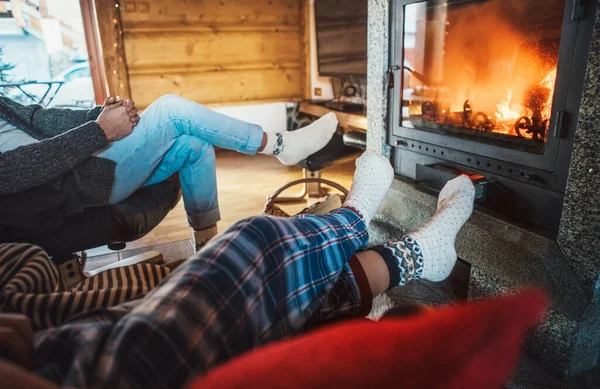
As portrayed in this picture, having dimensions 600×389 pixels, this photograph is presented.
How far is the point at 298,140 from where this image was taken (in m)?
1.66

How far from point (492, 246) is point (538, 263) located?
156 millimetres

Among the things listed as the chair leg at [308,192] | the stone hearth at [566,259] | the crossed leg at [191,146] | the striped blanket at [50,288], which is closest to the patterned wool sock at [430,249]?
the stone hearth at [566,259]

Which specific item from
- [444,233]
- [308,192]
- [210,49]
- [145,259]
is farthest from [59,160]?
[210,49]

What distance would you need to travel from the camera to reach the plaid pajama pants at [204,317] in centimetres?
49

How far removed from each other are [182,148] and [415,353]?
4.29 ft

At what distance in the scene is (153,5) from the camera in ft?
11.7

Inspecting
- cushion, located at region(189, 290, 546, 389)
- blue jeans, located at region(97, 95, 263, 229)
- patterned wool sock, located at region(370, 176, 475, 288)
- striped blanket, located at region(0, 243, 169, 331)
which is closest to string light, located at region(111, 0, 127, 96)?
blue jeans, located at region(97, 95, 263, 229)

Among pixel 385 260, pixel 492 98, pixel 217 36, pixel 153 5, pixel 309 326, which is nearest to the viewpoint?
pixel 309 326

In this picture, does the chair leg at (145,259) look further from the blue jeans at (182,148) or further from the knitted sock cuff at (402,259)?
the knitted sock cuff at (402,259)

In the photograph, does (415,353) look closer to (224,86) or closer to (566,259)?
(566,259)

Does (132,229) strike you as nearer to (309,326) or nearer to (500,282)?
(309,326)

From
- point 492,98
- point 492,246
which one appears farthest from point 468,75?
point 492,246

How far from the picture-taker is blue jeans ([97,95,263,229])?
1.43 m

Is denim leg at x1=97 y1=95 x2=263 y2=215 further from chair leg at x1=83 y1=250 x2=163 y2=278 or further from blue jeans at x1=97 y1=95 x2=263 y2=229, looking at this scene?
chair leg at x1=83 y1=250 x2=163 y2=278
